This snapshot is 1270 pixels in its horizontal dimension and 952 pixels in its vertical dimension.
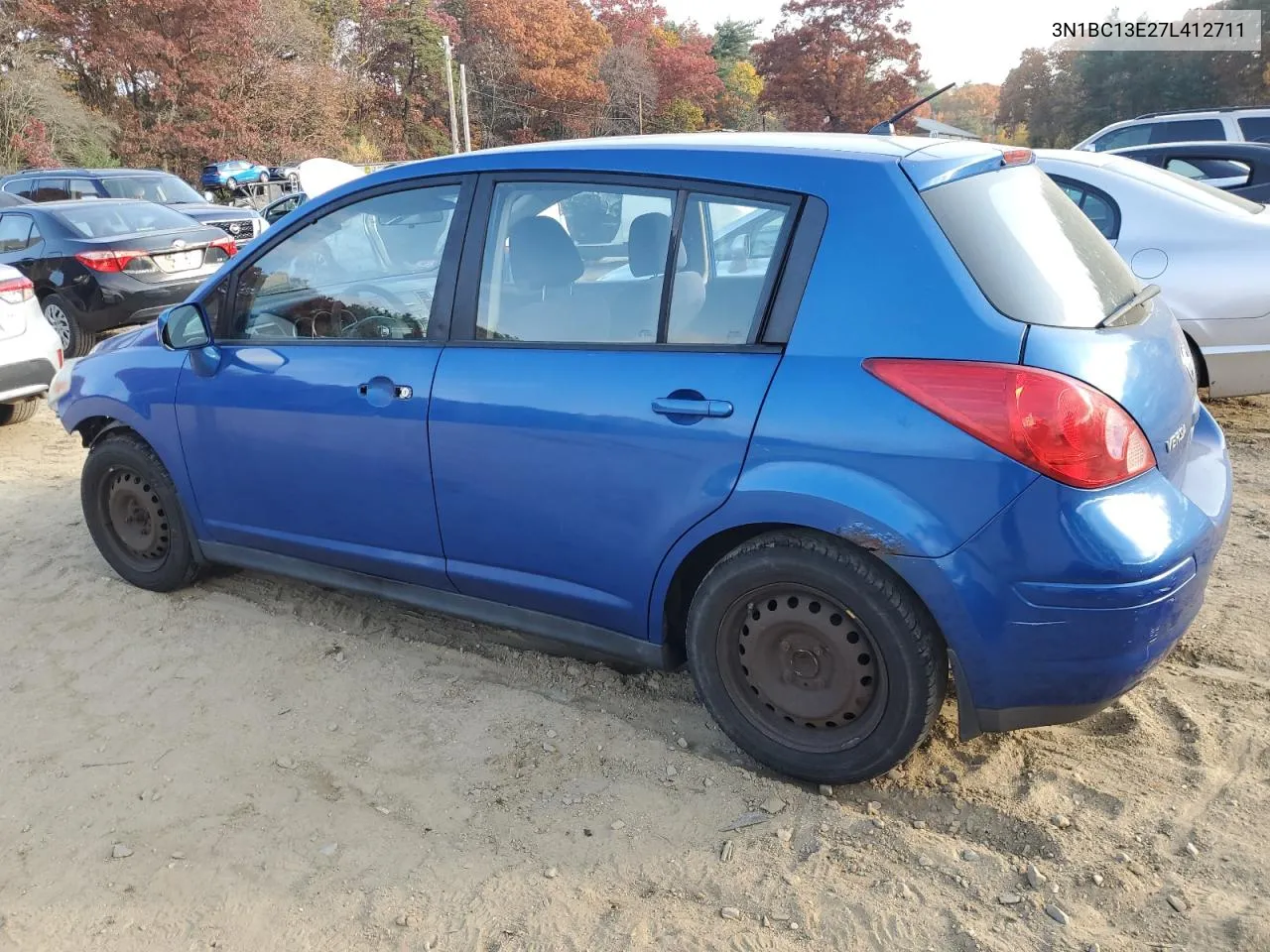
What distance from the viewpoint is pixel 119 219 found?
10.2 m

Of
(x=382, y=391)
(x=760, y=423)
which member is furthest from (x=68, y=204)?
(x=760, y=423)

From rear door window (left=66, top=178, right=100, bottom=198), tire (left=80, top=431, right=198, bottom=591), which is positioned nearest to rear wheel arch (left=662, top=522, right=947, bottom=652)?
tire (left=80, top=431, right=198, bottom=591)

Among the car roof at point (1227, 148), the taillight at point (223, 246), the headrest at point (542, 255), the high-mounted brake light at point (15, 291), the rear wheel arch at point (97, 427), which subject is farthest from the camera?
the taillight at point (223, 246)

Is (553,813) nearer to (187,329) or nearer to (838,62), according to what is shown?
(187,329)

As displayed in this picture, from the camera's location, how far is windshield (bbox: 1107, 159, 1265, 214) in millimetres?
5414

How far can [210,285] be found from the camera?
3.79 meters

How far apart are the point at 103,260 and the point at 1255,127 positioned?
12089mm

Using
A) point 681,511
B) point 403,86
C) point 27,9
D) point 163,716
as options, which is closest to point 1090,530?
point 681,511

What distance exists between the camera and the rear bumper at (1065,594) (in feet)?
7.51

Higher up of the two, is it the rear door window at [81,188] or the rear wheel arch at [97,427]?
the rear door window at [81,188]

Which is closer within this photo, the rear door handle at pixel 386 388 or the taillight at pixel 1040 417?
the taillight at pixel 1040 417

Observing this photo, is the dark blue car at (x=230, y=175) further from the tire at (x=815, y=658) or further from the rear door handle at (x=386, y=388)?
the tire at (x=815, y=658)

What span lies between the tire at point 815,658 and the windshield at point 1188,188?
411 cm

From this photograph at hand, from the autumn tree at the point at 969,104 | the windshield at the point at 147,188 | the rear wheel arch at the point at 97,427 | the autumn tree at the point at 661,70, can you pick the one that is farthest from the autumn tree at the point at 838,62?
the rear wheel arch at the point at 97,427
